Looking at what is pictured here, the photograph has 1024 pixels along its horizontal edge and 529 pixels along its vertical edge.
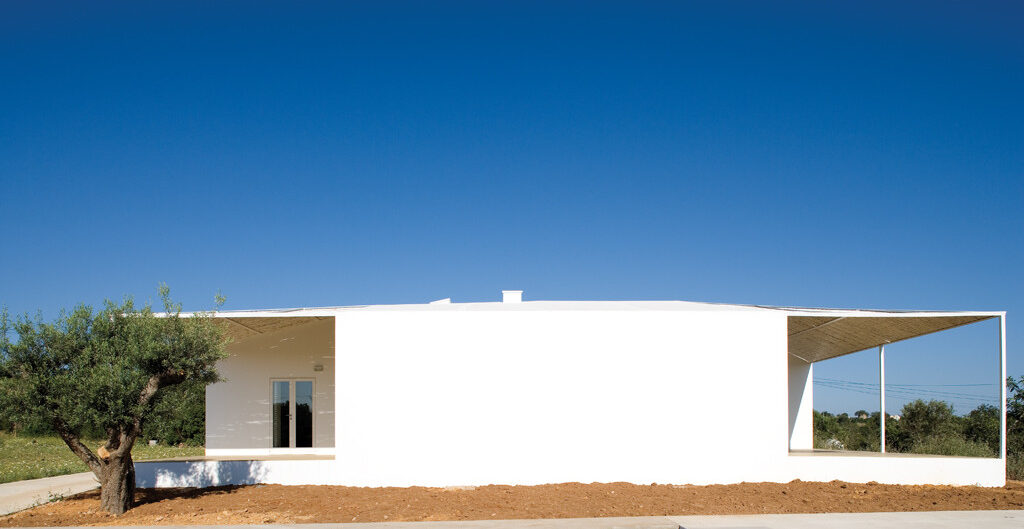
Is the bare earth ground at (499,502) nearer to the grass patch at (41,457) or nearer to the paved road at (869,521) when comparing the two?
the paved road at (869,521)

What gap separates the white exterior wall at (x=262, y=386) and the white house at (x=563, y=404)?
2.44 metres

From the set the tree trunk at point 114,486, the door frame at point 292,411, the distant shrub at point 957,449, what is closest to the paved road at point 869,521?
the distant shrub at point 957,449

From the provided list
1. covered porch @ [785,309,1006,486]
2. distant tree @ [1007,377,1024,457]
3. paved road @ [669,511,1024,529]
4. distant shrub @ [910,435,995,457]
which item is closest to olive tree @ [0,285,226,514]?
paved road @ [669,511,1024,529]

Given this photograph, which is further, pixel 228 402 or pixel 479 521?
pixel 228 402

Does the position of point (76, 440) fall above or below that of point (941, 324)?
below

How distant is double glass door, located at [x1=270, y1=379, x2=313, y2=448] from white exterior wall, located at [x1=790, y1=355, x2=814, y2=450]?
11976 mm

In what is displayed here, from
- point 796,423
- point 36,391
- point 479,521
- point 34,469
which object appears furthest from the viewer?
point 796,423

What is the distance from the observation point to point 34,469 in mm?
16250

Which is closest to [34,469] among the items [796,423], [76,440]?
[76,440]

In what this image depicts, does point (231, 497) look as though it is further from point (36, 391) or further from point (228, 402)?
point (228, 402)

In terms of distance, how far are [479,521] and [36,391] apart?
236 inches

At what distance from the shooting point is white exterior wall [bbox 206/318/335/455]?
15.1 metres

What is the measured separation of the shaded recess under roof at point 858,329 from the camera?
12.6m

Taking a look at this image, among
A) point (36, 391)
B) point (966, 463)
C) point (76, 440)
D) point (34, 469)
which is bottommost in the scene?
point (34, 469)
